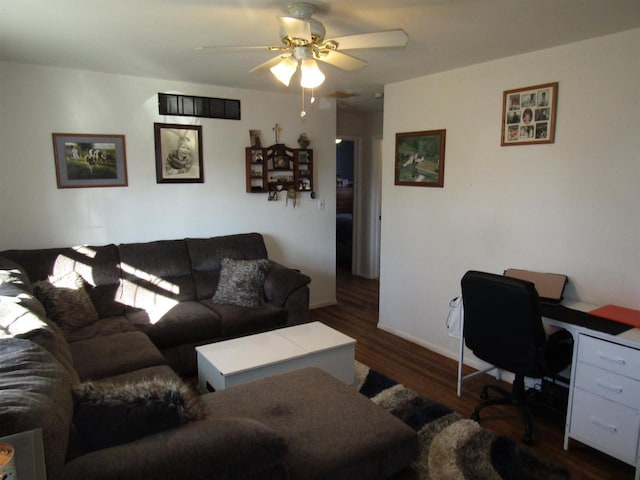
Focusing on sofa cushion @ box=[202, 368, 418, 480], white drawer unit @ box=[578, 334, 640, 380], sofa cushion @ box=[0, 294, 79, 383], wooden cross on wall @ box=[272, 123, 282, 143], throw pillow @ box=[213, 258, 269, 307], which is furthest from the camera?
wooden cross on wall @ box=[272, 123, 282, 143]

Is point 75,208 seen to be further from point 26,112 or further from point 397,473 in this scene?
point 397,473

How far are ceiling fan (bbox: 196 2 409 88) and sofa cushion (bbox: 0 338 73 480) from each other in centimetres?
161

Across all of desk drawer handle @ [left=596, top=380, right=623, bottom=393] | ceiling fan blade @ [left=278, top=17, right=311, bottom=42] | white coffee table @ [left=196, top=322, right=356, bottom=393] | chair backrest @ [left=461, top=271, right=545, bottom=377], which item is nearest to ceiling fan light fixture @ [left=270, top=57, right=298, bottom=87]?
ceiling fan blade @ [left=278, top=17, right=311, bottom=42]

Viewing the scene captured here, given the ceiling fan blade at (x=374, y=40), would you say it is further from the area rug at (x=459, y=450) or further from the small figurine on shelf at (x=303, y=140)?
the small figurine on shelf at (x=303, y=140)

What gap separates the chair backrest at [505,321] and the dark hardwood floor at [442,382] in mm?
443

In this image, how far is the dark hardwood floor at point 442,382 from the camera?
2385mm

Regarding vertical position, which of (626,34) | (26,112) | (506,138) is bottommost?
(506,138)

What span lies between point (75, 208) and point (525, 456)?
12.0 feet

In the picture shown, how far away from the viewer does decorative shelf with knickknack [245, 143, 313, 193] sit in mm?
4355

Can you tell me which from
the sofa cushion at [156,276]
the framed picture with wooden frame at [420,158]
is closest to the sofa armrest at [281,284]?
the sofa cushion at [156,276]

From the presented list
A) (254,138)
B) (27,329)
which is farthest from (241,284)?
(27,329)

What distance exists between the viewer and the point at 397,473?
1801mm

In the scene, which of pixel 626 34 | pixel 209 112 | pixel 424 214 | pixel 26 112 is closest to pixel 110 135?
pixel 26 112

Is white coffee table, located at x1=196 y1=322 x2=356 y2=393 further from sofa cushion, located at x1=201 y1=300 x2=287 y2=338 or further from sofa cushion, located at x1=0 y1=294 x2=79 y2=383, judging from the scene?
sofa cushion, located at x1=0 y1=294 x2=79 y2=383
